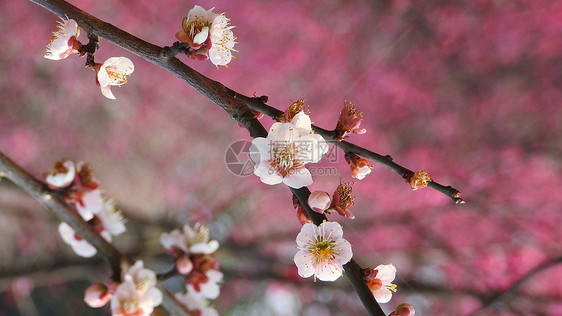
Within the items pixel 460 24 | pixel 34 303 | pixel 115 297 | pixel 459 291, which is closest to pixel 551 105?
pixel 460 24

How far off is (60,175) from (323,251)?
56 centimetres

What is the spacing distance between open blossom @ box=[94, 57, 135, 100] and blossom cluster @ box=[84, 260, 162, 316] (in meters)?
0.35

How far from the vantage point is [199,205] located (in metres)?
1.47

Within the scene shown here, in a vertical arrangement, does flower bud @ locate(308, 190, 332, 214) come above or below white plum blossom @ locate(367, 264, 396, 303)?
above

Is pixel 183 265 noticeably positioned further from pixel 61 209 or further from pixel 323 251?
pixel 323 251

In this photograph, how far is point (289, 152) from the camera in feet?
1.66

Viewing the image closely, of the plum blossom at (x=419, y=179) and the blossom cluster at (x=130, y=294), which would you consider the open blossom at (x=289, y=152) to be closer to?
the plum blossom at (x=419, y=179)

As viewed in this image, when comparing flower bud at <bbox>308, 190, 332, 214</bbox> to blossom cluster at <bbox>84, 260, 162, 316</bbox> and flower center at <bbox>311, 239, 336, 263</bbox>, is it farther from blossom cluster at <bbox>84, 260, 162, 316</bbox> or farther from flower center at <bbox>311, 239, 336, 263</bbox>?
blossom cluster at <bbox>84, 260, 162, 316</bbox>

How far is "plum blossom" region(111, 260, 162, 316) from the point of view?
73cm

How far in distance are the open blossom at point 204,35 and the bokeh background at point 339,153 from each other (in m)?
0.62

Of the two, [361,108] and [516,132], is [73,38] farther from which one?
[516,132]

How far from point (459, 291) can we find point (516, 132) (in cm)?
59

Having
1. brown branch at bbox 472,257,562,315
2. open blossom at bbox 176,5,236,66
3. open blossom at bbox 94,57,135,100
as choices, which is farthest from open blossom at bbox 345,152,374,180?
brown branch at bbox 472,257,562,315

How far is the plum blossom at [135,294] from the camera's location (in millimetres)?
726
